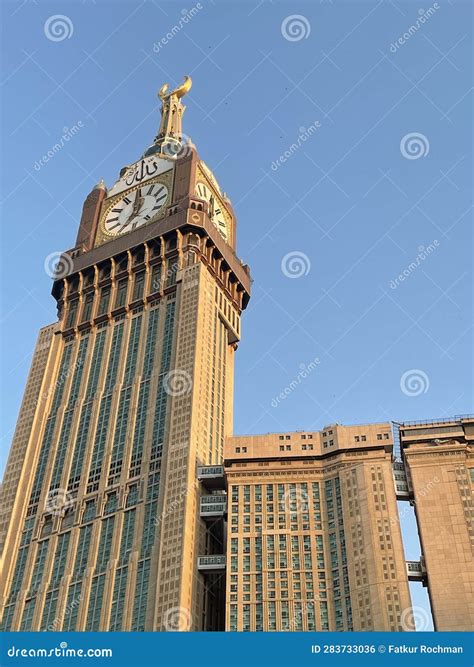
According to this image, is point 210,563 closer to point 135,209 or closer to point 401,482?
point 401,482

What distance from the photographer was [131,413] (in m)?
115

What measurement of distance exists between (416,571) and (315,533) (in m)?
12.0

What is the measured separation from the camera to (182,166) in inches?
5709

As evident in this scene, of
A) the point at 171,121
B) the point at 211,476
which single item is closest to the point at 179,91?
the point at 171,121

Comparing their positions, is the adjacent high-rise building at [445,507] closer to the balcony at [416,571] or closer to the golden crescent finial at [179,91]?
the balcony at [416,571]

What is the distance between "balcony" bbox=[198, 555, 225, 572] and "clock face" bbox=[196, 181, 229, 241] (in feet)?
201

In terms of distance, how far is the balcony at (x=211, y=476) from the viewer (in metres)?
105

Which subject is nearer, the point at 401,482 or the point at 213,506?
the point at 213,506

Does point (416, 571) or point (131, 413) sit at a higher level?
point (131, 413)

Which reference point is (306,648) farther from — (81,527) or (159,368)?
(159,368)

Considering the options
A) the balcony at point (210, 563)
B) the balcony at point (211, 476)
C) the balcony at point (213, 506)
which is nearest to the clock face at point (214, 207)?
the balcony at point (211, 476)

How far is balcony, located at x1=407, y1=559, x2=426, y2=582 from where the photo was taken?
9575 cm

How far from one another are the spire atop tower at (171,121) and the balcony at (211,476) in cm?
6985

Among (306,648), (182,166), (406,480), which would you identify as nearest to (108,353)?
(182,166)
